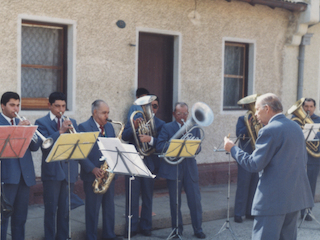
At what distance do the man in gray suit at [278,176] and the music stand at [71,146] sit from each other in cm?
187

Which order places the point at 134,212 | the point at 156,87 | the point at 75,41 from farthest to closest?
the point at 156,87 → the point at 75,41 → the point at 134,212

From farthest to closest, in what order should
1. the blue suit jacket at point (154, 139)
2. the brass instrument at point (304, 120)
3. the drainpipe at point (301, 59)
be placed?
the drainpipe at point (301, 59) → the brass instrument at point (304, 120) → the blue suit jacket at point (154, 139)

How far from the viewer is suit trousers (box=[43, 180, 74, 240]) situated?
5.86 m

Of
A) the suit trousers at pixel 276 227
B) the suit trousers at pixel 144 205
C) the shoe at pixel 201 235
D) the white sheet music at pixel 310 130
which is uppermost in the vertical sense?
the white sheet music at pixel 310 130

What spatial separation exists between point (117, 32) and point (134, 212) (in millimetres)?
3357

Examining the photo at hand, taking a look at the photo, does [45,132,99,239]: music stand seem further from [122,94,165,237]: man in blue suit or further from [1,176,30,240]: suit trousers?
[122,94,165,237]: man in blue suit

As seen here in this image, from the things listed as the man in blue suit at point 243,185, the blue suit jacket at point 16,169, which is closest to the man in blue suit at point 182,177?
the man in blue suit at point 243,185

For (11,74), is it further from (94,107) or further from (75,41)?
(94,107)

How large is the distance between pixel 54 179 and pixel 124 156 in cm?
134

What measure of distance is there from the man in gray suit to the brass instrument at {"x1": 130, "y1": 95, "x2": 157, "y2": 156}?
249 cm

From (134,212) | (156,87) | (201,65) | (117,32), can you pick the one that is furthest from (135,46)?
(134,212)

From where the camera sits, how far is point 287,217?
4531mm

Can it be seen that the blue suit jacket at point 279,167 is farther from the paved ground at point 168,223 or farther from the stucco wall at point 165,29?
the stucco wall at point 165,29

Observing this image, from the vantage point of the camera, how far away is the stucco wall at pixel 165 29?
7.65 meters
